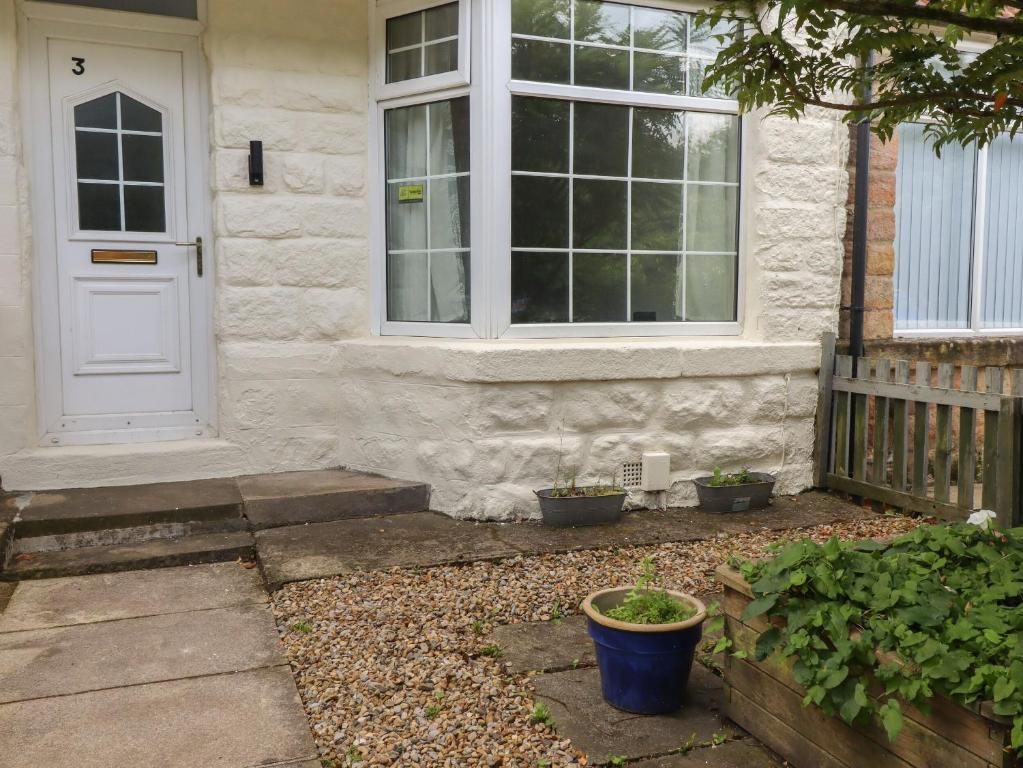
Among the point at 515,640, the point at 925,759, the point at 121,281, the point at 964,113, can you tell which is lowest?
the point at 515,640

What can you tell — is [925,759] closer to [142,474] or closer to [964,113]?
[964,113]

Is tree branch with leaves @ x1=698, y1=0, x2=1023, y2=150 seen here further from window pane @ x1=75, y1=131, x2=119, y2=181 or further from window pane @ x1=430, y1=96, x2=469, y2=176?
window pane @ x1=75, y1=131, x2=119, y2=181

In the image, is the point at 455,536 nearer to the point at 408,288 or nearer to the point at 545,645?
the point at 545,645

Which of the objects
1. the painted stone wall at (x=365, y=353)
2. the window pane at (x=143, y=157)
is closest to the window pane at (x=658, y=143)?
the painted stone wall at (x=365, y=353)

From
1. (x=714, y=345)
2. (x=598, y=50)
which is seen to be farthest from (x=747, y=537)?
(x=598, y=50)

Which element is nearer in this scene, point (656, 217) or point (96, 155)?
point (96, 155)

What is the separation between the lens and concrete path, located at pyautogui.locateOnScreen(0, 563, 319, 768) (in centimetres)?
260

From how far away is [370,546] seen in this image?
4.36 metres

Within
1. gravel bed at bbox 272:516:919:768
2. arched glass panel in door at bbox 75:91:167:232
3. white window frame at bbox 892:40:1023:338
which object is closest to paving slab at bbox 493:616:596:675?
gravel bed at bbox 272:516:919:768

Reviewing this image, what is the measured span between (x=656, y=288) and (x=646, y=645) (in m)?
3.01

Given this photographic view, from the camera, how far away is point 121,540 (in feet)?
14.4

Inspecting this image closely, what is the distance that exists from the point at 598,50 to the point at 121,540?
11.6 feet

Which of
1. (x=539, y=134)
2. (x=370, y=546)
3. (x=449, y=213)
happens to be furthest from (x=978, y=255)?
(x=370, y=546)

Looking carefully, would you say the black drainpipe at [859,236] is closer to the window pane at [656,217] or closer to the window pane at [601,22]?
the window pane at [656,217]
